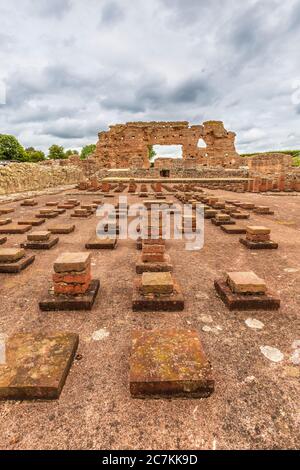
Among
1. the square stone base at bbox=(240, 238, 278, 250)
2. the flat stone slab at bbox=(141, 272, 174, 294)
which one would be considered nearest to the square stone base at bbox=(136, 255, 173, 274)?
the flat stone slab at bbox=(141, 272, 174, 294)

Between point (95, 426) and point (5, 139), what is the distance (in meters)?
60.2

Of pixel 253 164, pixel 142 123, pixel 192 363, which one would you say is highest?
pixel 142 123

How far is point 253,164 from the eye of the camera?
24.8 meters

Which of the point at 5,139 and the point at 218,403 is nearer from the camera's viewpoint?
the point at 218,403

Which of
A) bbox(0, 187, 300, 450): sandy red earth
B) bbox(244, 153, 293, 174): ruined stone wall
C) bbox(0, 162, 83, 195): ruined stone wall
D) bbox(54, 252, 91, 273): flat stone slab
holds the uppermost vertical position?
bbox(244, 153, 293, 174): ruined stone wall

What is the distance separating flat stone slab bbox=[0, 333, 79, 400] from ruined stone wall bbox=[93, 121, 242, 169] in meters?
28.6

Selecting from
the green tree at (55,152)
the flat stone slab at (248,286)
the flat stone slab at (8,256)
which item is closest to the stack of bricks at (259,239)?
the flat stone slab at (248,286)

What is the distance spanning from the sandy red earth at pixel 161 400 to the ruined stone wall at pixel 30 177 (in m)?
9.94

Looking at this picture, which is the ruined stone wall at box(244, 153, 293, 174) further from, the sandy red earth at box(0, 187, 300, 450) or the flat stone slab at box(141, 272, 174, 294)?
the flat stone slab at box(141, 272, 174, 294)

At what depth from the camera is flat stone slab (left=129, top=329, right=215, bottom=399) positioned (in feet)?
4.99

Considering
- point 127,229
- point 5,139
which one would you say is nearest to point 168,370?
point 127,229

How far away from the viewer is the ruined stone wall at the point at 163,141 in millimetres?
29484

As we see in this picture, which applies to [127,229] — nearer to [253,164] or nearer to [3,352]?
[3,352]

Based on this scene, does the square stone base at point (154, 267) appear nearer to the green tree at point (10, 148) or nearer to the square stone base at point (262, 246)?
the square stone base at point (262, 246)
